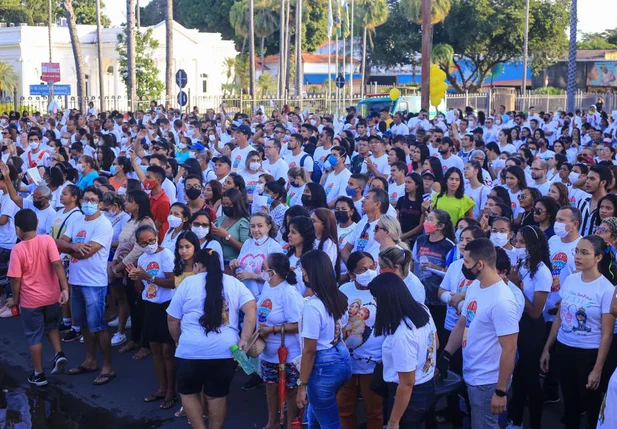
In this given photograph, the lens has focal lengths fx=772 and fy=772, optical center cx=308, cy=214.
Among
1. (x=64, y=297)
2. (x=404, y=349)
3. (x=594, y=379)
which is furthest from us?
(x=64, y=297)

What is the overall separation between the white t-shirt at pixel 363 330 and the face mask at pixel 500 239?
1305 millimetres

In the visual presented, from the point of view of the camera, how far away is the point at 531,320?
19.3 ft

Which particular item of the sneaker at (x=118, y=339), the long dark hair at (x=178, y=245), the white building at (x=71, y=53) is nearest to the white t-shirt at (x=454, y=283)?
the long dark hair at (x=178, y=245)

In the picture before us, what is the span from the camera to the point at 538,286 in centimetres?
583

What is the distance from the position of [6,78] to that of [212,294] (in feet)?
129

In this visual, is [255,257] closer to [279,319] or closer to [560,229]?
[279,319]

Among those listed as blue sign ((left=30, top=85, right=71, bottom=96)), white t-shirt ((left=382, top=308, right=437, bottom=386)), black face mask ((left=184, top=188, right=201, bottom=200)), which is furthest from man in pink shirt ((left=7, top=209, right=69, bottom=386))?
blue sign ((left=30, top=85, right=71, bottom=96))

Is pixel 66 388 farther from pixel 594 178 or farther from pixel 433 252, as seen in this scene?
pixel 594 178

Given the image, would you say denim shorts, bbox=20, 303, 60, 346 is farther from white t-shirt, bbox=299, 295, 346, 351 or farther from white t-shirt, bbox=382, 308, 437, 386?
white t-shirt, bbox=382, 308, 437, 386

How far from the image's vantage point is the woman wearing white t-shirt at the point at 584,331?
5.43 m

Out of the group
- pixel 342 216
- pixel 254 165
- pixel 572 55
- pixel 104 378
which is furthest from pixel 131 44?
pixel 342 216

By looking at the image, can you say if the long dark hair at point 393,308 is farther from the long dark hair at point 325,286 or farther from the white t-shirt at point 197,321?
the white t-shirt at point 197,321

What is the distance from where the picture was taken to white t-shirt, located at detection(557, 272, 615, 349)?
5.48 m

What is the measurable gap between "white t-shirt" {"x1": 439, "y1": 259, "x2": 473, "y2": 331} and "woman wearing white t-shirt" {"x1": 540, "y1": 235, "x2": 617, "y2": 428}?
29.1 inches
